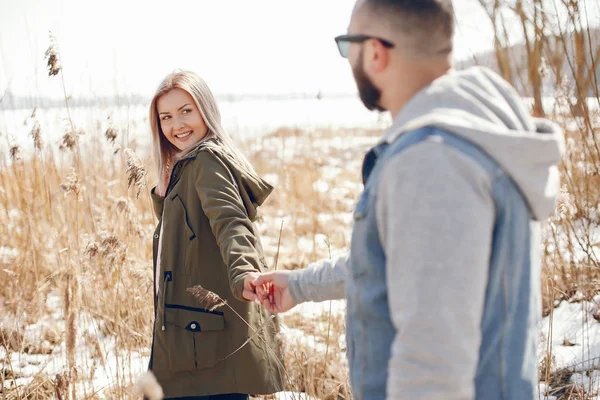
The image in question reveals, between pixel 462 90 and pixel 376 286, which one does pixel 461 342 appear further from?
pixel 462 90

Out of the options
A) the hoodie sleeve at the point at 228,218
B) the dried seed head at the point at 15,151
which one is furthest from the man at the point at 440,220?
the dried seed head at the point at 15,151

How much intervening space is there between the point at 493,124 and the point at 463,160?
0.40 feet

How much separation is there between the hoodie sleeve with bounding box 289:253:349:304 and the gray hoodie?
0.47 metres

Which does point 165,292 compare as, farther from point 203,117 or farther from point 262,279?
point 203,117

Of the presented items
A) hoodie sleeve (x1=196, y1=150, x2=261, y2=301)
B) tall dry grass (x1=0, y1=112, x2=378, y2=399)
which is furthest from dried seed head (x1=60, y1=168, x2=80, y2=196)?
hoodie sleeve (x1=196, y1=150, x2=261, y2=301)

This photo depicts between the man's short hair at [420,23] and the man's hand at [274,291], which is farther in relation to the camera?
the man's hand at [274,291]

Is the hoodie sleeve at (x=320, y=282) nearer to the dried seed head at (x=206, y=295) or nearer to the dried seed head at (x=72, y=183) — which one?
the dried seed head at (x=206, y=295)

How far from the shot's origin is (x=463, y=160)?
96cm

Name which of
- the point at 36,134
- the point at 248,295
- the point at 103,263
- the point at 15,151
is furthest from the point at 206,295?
the point at 15,151

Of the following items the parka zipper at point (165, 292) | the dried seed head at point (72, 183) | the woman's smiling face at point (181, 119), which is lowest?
the parka zipper at point (165, 292)

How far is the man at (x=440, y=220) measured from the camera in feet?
3.12

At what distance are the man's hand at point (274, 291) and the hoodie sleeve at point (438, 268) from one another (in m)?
0.67

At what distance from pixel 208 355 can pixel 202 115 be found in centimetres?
80

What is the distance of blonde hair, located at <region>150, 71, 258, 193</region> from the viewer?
7.38 ft
